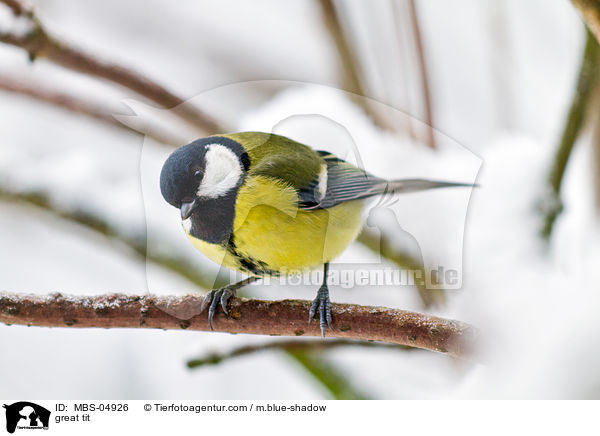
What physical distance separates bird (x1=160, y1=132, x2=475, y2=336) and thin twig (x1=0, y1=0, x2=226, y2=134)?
107 millimetres

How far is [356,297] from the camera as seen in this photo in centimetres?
74

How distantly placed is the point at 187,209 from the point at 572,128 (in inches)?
16.1

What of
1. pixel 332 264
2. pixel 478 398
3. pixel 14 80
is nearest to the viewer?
pixel 478 398

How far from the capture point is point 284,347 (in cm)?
70

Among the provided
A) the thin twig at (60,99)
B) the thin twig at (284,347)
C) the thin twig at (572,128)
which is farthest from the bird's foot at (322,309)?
the thin twig at (60,99)

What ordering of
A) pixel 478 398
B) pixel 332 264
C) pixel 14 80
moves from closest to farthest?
pixel 478 398
pixel 332 264
pixel 14 80

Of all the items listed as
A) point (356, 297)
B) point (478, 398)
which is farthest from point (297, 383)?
point (478, 398)

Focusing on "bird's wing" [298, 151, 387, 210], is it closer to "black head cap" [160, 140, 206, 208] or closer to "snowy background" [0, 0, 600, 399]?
"snowy background" [0, 0, 600, 399]

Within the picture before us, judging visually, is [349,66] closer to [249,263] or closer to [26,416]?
[249,263]

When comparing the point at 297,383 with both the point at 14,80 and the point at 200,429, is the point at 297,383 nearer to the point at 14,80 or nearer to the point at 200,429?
the point at 200,429

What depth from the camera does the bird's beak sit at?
526 mm

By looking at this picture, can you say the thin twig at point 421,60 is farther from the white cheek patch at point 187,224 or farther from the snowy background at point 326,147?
the white cheek patch at point 187,224

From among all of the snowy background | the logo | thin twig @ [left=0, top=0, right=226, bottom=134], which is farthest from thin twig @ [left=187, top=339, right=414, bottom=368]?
thin twig @ [left=0, top=0, right=226, bottom=134]

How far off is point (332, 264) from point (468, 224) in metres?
0.17
